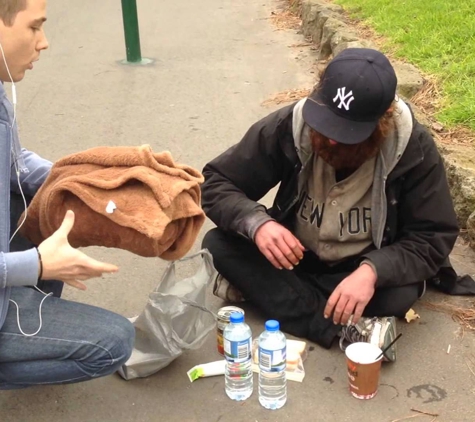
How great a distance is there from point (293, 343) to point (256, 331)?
0.20 m

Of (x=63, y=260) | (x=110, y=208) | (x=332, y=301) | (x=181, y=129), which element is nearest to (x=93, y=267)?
(x=63, y=260)

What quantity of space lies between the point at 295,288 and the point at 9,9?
164cm

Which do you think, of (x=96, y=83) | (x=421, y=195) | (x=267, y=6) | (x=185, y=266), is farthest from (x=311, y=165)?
(x=267, y=6)

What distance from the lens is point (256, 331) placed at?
3.18 m

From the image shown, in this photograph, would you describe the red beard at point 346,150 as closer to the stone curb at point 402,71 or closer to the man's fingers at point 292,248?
the man's fingers at point 292,248

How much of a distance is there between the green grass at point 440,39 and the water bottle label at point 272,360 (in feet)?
7.70

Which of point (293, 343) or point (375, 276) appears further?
point (293, 343)

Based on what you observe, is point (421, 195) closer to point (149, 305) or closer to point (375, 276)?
point (375, 276)

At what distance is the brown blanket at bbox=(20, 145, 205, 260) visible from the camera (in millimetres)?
2293

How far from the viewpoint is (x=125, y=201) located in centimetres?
231

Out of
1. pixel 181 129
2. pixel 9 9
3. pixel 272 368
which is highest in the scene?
pixel 9 9

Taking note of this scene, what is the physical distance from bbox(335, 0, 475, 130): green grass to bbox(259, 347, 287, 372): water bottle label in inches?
92.5

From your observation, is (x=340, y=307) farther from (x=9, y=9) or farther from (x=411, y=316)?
(x=9, y=9)

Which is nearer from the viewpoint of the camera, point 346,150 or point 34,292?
point 34,292
